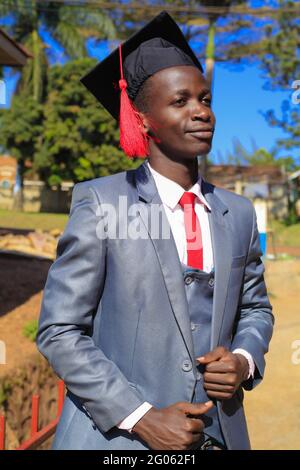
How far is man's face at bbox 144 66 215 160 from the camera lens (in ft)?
4.77

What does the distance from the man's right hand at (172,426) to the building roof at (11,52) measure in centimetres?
692

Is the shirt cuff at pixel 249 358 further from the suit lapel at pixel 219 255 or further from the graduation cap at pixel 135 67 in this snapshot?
the graduation cap at pixel 135 67

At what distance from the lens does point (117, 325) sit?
137 centimetres

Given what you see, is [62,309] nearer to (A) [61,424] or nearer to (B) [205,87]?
(A) [61,424]

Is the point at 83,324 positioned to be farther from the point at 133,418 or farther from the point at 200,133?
the point at 200,133

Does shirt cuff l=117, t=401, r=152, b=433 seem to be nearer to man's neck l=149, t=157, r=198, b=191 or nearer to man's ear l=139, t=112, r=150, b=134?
man's neck l=149, t=157, r=198, b=191

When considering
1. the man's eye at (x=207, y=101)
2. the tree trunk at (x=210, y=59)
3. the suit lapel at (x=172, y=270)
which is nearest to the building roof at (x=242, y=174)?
the tree trunk at (x=210, y=59)

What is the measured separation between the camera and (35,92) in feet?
87.3

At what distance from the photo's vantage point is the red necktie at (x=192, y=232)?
1.46 m

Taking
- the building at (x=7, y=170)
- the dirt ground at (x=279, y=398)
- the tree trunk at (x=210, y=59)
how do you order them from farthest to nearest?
the building at (x=7, y=170) < the tree trunk at (x=210, y=59) < the dirt ground at (x=279, y=398)

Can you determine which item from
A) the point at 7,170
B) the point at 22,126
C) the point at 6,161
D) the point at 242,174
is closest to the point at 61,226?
the point at 22,126

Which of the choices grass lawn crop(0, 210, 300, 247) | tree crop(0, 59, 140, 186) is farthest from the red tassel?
tree crop(0, 59, 140, 186)
